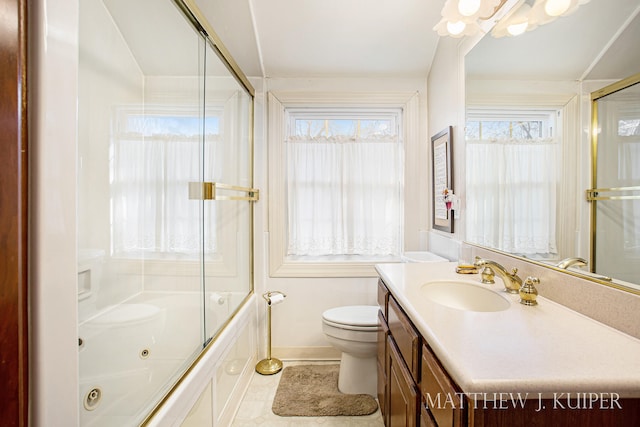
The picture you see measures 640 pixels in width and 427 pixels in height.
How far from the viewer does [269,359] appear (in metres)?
2.11

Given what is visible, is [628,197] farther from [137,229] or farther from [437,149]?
[137,229]

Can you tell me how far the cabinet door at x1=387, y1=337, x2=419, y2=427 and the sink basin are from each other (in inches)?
11.0

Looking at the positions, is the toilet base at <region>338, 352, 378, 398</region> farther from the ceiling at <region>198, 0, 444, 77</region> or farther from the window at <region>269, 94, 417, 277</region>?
the ceiling at <region>198, 0, 444, 77</region>

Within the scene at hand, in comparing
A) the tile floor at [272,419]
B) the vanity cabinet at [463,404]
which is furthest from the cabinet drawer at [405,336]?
the tile floor at [272,419]

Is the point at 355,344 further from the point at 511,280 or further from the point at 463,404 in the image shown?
the point at 463,404

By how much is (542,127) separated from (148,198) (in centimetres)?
164

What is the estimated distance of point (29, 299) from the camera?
0.53 meters

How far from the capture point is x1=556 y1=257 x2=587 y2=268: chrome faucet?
35.4 inches

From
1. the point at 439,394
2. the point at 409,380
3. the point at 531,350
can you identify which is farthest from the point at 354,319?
the point at 531,350

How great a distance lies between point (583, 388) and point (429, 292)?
71 cm

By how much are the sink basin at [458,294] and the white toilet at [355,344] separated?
49cm

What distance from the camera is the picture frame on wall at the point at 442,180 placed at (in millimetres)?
1785

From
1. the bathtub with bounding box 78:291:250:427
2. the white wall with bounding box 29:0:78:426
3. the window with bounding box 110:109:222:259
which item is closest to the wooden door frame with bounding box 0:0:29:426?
the white wall with bounding box 29:0:78:426

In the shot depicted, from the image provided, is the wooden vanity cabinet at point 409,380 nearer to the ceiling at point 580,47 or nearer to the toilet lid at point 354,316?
the toilet lid at point 354,316
